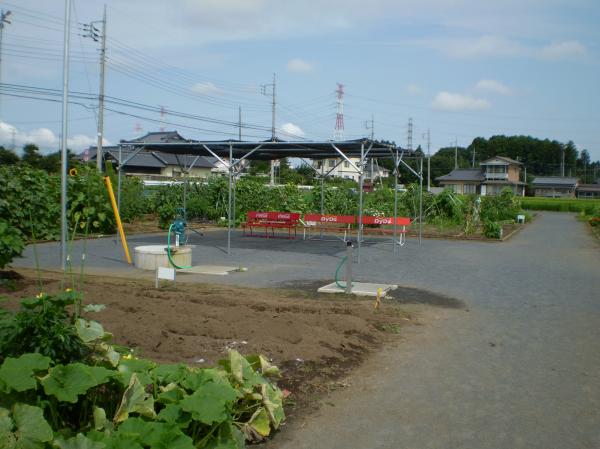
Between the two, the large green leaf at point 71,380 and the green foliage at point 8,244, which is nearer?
the large green leaf at point 71,380

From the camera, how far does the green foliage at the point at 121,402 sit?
3.20 m

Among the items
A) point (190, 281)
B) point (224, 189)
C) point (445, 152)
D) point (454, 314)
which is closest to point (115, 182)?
point (224, 189)

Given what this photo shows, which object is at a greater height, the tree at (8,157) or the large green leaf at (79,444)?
the tree at (8,157)

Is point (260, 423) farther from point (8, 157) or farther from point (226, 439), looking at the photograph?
point (8, 157)

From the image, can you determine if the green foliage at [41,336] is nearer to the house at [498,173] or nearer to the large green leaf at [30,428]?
the large green leaf at [30,428]

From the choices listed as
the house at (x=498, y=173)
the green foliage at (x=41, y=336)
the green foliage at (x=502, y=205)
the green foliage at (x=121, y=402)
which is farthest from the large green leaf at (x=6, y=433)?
the house at (x=498, y=173)

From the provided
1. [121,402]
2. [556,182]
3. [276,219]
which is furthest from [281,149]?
[556,182]

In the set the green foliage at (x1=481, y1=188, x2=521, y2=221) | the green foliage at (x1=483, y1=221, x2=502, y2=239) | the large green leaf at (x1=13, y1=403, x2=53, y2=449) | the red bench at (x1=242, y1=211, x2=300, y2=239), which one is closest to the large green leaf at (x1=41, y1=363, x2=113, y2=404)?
the large green leaf at (x1=13, y1=403, x2=53, y2=449)

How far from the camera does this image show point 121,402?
12.4 feet

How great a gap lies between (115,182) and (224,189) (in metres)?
5.53

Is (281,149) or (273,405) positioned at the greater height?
(281,149)

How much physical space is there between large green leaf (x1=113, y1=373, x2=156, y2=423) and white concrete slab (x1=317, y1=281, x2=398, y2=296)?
6.35 metres

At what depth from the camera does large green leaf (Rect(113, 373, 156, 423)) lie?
12.2 feet

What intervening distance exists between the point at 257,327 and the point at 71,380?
129 inches
